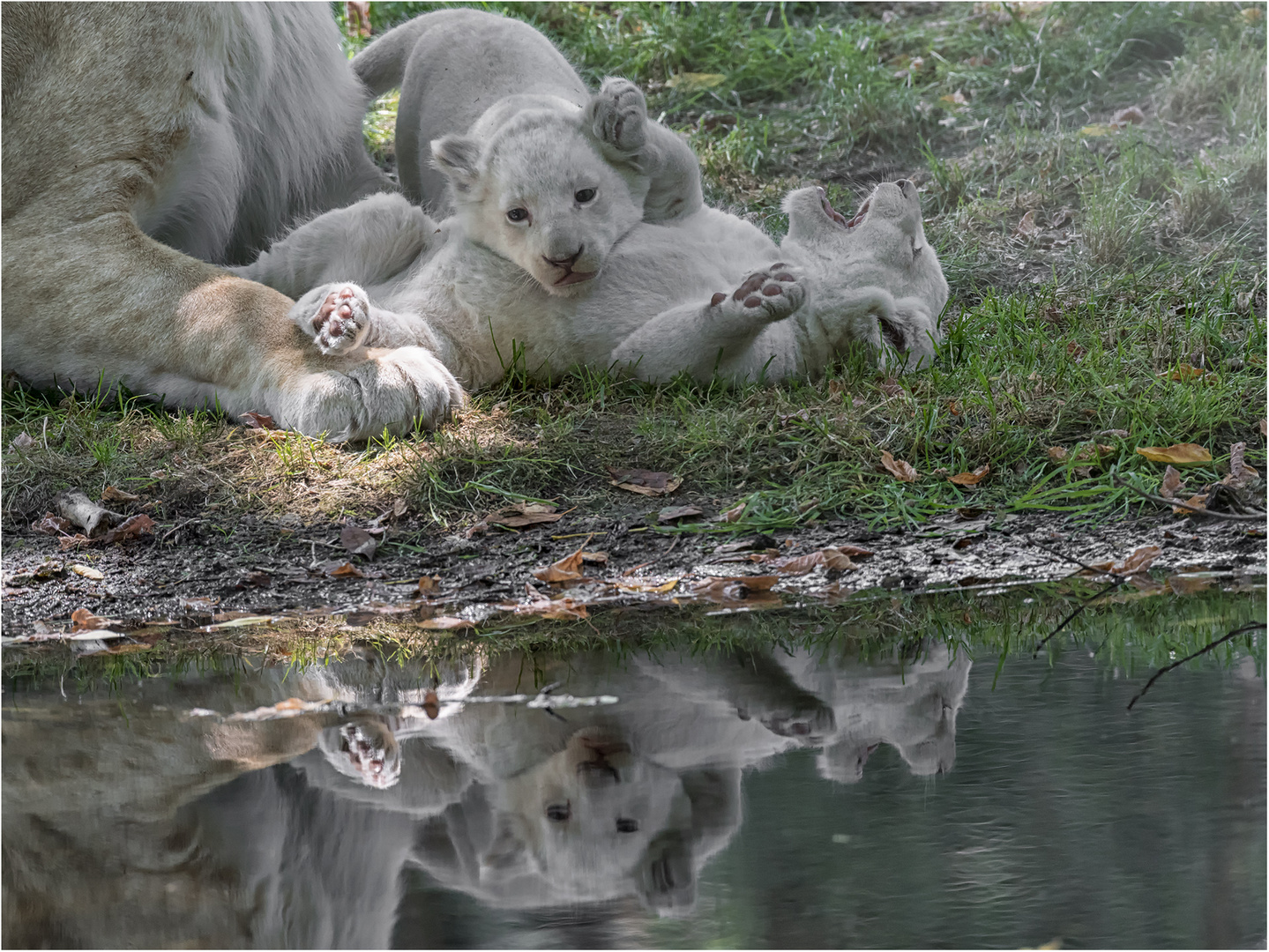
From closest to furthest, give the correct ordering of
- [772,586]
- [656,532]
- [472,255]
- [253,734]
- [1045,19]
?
[253,734]
[772,586]
[656,532]
[472,255]
[1045,19]

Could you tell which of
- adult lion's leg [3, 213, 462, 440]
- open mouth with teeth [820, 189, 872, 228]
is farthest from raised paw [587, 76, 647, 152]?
adult lion's leg [3, 213, 462, 440]

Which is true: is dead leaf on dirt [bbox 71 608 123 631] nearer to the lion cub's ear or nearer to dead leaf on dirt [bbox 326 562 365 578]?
dead leaf on dirt [bbox 326 562 365 578]

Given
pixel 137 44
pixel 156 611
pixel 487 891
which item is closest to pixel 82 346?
pixel 137 44

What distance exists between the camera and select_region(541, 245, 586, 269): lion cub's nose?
12.6 ft

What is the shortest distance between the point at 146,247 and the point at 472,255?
1016 mm

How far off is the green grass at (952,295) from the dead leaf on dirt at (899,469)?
3 cm

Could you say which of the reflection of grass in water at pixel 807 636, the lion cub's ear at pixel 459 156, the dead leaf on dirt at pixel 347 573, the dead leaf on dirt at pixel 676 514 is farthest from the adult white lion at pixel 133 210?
the reflection of grass in water at pixel 807 636

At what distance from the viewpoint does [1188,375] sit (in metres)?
3.83

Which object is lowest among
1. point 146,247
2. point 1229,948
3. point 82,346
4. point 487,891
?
point 82,346

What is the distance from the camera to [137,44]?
4.21 metres

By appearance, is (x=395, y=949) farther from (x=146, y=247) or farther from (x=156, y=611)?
(x=146, y=247)

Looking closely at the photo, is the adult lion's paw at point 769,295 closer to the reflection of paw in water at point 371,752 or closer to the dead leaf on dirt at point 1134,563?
the dead leaf on dirt at point 1134,563

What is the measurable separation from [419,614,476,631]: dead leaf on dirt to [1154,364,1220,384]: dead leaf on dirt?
213cm

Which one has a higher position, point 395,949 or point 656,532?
point 395,949
